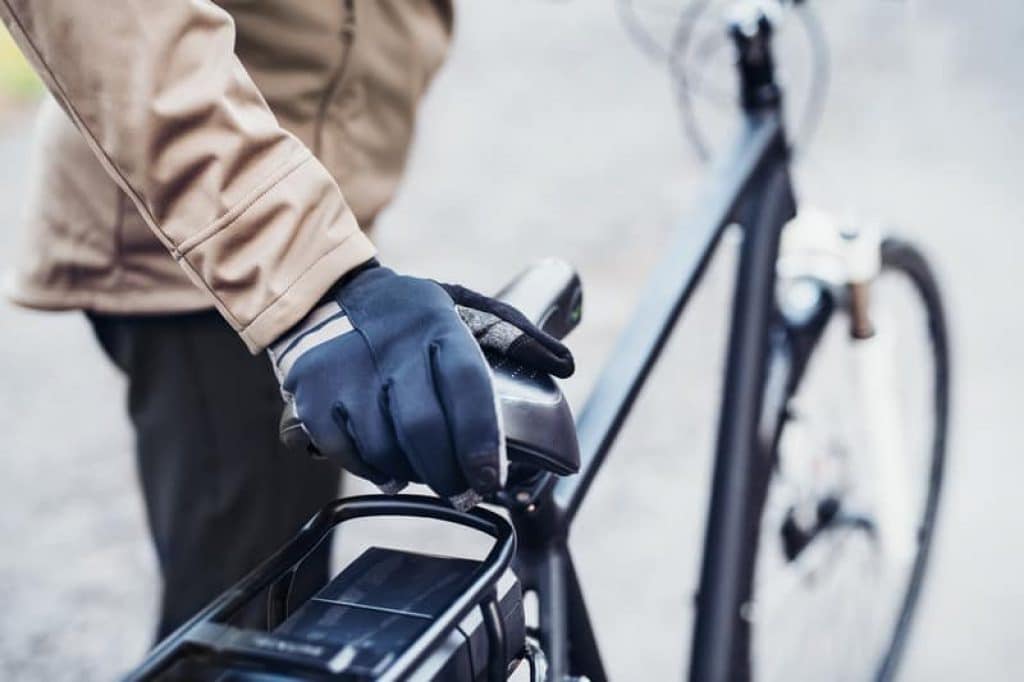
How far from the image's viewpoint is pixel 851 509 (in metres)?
1.89

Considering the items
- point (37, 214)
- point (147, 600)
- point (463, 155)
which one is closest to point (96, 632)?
point (147, 600)

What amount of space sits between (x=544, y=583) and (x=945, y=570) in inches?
59.6

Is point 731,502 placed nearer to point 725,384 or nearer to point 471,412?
point 725,384

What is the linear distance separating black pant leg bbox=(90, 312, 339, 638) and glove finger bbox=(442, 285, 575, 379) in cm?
45

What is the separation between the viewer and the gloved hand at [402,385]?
2.58ft

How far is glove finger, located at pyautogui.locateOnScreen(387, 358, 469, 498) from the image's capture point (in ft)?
2.57

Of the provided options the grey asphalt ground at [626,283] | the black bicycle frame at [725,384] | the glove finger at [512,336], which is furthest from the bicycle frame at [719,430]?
the grey asphalt ground at [626,283]

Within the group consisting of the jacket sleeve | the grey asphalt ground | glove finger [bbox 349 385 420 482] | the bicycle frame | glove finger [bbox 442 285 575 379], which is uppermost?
the jacket sleeve

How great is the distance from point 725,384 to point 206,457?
24.0 inches

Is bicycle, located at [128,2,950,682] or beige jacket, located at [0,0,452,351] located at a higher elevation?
beige jacket, located at [0,0,452,351]

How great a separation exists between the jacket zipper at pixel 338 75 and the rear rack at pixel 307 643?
51cm

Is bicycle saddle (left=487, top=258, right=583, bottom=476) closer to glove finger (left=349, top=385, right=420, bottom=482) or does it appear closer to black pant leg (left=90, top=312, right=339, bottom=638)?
glove finger (left=349, top=385, right=420, bottom=482)

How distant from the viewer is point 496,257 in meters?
3.57

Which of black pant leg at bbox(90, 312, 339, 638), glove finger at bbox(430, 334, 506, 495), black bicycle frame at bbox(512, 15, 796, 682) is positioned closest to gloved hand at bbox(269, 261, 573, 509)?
glove finger at bbox(430, 334, 506, 495)
